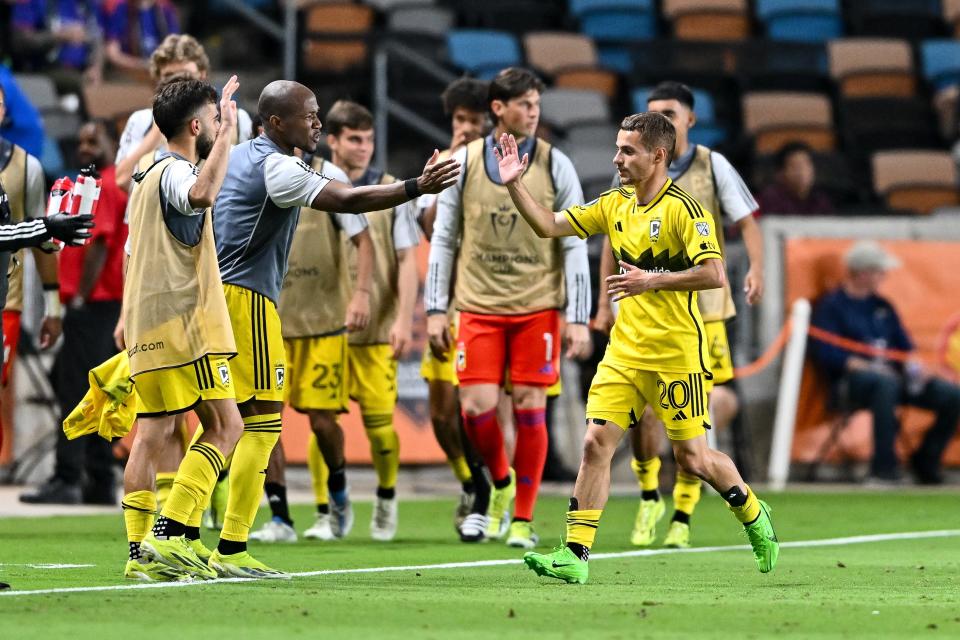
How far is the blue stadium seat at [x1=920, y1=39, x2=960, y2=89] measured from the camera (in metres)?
19.9

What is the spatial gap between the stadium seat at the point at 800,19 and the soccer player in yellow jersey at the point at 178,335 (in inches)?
563

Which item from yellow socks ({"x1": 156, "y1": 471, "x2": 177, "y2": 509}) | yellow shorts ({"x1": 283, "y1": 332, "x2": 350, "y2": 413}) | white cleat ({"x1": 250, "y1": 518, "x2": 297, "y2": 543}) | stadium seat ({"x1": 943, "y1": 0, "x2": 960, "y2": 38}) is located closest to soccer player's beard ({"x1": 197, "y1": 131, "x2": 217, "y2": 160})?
Answer: yellow socks ({"x1": 156, "y1": 471, "x2": 177, "y2": 509})

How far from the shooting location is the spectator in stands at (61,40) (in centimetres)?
1728

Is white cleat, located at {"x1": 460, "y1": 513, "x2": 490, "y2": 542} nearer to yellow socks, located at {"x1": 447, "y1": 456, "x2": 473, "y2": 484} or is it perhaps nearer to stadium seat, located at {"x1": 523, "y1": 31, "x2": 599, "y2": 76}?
yellow socks, located at {"x1": 447, "y1": 456, "x2": 473, "y2": 484}

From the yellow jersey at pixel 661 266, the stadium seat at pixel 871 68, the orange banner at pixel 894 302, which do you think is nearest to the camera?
the yellow jersey at pixel 661 266

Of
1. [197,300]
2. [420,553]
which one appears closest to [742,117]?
[420,553]

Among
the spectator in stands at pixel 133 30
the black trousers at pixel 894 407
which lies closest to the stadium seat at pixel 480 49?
the spectator in stands at pixel 133 30

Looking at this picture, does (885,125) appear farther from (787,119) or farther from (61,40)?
(61,40)

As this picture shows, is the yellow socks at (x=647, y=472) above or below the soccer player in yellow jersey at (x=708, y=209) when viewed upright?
below

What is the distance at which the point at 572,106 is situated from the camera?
18.3 meters

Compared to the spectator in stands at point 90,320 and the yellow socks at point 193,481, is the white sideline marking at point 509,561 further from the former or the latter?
the spectator in stands at point 90,320

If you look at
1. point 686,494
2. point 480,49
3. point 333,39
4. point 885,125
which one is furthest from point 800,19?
point 686,494

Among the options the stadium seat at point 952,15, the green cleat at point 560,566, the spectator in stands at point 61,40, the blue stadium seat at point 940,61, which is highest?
the stadium seat at point 952,15

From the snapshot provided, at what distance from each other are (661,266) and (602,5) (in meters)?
13.1
